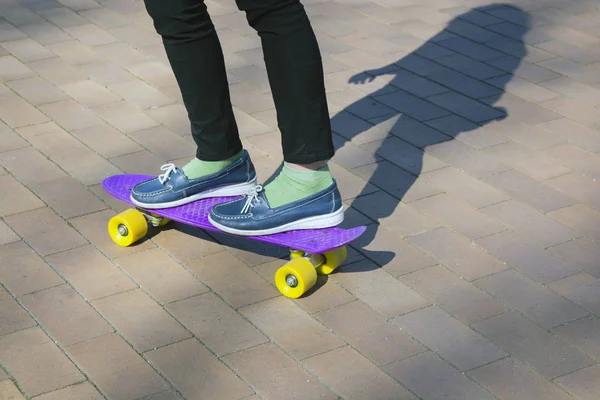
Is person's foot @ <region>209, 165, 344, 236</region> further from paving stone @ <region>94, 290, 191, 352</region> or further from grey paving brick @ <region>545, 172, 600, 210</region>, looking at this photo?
grey paving brick @ <region>545, 172, 600, 210</region>

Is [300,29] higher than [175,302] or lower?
higher

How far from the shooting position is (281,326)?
2.90 metres

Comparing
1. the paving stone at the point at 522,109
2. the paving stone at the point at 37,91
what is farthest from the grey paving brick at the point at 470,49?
the paving stone at the point at 37,91

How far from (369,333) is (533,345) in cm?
48

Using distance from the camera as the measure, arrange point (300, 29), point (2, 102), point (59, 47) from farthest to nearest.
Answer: point (59, 47)
point (2, 102)
point (300, 29)

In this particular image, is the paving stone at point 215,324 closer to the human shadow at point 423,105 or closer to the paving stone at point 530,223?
the human shadow at point 423,105

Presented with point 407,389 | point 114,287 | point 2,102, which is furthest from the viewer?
point 2,102

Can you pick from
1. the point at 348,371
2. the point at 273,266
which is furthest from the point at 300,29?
the point at 348,371

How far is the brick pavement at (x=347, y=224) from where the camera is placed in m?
2.70

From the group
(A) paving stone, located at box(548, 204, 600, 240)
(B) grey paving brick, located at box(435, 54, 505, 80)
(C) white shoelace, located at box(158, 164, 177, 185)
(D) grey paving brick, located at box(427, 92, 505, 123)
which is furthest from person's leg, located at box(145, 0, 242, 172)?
(B) grey paving brick, located at box(435, 54, 505, 80)

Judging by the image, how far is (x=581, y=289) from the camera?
312 centimetres

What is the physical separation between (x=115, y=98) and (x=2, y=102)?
511mm

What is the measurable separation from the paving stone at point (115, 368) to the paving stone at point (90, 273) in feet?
0.87

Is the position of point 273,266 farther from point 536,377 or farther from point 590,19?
point 590,19
